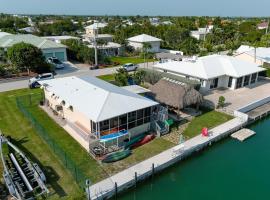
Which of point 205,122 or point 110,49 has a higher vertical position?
point 110,49

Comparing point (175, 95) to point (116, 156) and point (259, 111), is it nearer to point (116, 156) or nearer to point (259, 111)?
point (116, 156)

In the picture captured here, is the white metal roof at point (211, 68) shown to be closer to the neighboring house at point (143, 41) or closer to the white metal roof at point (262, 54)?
the white metal roof at point (262, 54)

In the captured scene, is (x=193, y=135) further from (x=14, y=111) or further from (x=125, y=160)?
(x=14, y=111)

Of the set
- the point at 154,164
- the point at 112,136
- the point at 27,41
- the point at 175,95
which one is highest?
the point at 27,41

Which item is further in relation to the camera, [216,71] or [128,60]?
[128,60]

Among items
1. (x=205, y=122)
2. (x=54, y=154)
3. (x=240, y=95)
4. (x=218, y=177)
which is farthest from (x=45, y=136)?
(x=240, y=95)

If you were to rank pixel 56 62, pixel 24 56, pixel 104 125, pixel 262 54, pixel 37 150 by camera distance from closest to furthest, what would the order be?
1. pixel 37 150
2. pixel 104 125
3. pixel 24 56
4. pixel 56 62
5. pixel 262 54

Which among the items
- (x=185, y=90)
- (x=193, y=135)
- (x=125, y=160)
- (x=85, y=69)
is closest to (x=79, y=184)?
(x=125, y=160)
